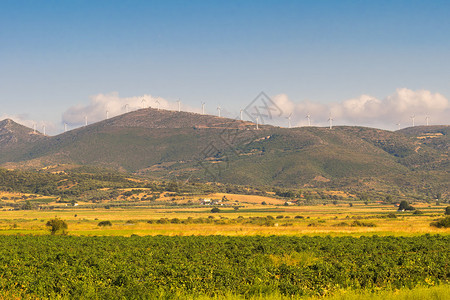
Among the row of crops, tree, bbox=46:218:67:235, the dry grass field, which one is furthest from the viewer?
tree, bbox=46:218:67:235

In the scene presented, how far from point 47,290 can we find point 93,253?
15742 millimetres

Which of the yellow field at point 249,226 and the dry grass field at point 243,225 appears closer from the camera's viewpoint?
the yellow field at point 249,226

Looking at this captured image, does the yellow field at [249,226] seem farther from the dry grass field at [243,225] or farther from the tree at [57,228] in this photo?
the tree at [57,228]

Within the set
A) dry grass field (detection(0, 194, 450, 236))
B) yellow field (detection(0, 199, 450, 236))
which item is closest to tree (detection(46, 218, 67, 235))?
yellow field (detection(0, 199, 450, 236))

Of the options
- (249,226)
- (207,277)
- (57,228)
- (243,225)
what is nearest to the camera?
(207,277)

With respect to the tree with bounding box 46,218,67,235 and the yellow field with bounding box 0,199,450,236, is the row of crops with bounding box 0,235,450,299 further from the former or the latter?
the tree with bounding box 46,218,67,235

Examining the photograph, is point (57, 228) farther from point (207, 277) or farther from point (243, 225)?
point (207, 277)

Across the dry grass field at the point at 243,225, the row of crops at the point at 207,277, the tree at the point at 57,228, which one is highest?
the row of crops at the point at 207,277

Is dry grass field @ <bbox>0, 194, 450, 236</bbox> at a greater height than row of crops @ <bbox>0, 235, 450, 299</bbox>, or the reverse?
row of crops @ <bbox>0, 235, 450, 299</bbox>

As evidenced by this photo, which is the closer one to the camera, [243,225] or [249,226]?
[249,226]

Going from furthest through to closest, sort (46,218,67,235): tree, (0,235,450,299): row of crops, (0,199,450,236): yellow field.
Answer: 1. (46,218,67,235): tree
2. (0,199,450,236): yellow field
3. (0,235,450,299): row of crops

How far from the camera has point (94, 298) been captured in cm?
2264

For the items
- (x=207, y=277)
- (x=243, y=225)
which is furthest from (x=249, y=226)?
(x=207, y=277)

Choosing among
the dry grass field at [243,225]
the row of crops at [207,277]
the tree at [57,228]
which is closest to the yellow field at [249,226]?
the dry grass field at [243,225]
